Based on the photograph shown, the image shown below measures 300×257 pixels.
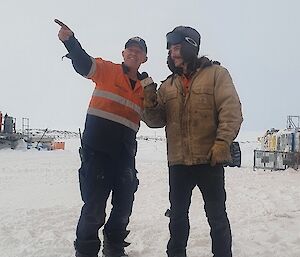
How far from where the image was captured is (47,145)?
89.4 ft

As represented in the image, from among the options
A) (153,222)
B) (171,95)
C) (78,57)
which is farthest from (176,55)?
(153,222)

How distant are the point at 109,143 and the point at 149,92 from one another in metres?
0.59

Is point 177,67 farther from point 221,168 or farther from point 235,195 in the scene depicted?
point 235,195

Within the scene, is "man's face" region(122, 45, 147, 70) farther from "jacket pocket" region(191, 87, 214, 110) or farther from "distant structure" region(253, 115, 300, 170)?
"distant structure" region(253, 115, 300, 170)

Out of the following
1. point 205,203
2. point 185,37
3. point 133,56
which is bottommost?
point 205,203

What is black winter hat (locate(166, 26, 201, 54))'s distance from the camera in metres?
3.28

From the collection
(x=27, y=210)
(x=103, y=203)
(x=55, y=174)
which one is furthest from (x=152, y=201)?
(x=55, y=174)

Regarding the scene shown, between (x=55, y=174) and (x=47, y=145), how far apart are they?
1557 centimetres

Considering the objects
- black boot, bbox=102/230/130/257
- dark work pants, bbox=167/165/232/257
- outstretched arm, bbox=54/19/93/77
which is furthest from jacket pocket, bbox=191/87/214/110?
black boot, bbox=102/230/130/257

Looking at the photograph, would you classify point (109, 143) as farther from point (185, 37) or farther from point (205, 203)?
point (185, 37)

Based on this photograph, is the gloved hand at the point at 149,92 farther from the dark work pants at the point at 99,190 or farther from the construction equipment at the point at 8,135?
the construction equipment at the point at 8,135

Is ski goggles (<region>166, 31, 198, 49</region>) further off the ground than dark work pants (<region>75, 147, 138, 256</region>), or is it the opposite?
ski goggles (<region>166, 31, 198, 49</region>)

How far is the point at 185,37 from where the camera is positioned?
3.28 metres

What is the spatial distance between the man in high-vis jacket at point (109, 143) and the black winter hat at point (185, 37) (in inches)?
14.0
